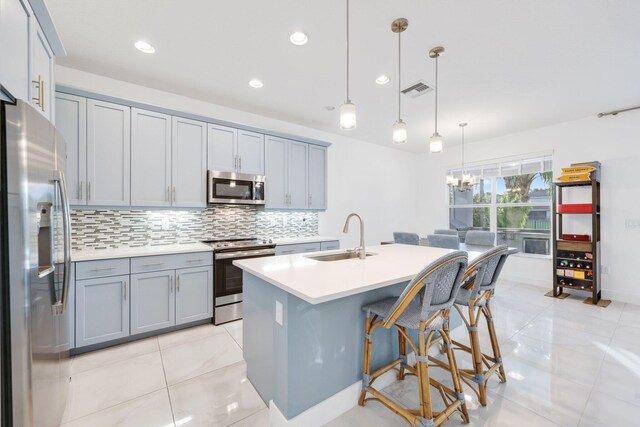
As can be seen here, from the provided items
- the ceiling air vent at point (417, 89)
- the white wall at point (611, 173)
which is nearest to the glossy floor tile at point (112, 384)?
the ceiling air vent at point (417, 89)

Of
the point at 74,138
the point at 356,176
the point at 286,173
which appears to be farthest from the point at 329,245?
the point at 74,138

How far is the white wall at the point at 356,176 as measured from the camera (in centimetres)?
348

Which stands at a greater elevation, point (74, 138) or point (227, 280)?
point (74, 138)

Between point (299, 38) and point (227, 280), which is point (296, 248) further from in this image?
point (299, 38)

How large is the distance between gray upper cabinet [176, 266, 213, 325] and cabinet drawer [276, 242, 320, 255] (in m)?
0.89

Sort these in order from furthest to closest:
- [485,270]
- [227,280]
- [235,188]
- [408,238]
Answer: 1. [408,238]
2. [235,188]
3. [227,280]
4. [485,270]

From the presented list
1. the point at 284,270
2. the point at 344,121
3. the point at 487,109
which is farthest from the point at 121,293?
the point at 487,109

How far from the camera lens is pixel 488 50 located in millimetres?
2402

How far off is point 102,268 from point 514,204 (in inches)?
247

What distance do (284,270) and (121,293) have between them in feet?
6.16

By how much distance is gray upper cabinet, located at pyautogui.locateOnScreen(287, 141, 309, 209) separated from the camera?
398 centimetres

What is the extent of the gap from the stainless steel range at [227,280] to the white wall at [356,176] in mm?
1752

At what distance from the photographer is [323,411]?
5.23 ft

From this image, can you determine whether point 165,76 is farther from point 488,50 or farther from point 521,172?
point 521,172
